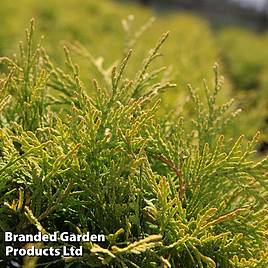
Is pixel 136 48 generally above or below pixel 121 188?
above

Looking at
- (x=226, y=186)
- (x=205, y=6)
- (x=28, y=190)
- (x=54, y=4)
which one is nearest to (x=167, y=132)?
(x=226, y=186)

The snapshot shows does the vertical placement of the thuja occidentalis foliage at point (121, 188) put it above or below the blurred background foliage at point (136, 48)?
below

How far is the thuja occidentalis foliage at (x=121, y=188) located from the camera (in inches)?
57.7

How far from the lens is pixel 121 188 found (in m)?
1.55

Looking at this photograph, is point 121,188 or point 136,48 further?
point 136,48

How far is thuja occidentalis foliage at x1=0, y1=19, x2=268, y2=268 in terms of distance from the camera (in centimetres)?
147

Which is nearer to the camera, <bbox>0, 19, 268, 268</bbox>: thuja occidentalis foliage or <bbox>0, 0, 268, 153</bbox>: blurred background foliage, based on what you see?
<bbox>0, 19, 268, 268</bbox>: thuja occidentalis foliage

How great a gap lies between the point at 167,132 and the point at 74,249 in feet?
2.09

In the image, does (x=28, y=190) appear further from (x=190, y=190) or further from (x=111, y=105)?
(x=190, y=190)

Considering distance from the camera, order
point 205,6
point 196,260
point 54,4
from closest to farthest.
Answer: point 196,260 < point 54,4 < point 205,6

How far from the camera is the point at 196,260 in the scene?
158 centimetres

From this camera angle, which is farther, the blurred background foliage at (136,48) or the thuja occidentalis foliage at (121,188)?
the blurred background foliage at (136,48)

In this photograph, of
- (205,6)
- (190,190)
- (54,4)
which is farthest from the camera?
(205,6)

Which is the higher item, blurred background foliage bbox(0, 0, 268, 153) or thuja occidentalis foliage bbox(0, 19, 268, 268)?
blurred background foliage bbox(0, 0, 268, 153)
